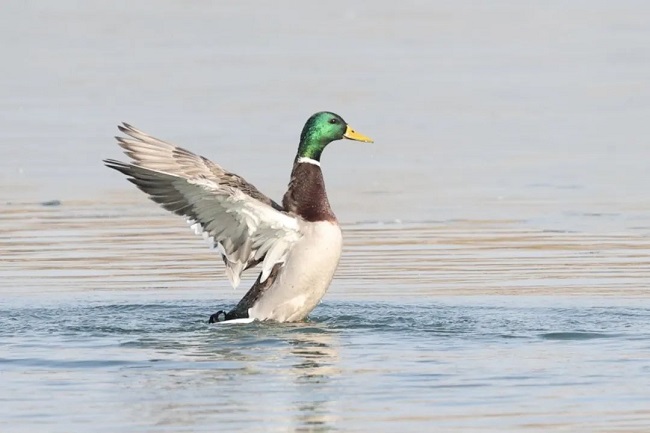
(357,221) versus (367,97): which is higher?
(367,97)

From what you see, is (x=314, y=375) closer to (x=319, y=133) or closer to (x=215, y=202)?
(x=215, y=202)

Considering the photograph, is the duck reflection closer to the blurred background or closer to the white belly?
the white belly

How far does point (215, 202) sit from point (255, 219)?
0.29m

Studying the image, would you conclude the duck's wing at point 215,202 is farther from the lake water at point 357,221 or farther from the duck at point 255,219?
the lake water at point 357,221

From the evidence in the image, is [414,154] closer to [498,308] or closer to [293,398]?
[498,308]

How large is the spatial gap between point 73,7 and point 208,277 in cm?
1781

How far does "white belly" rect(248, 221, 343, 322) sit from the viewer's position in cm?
965

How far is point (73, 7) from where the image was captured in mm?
28500

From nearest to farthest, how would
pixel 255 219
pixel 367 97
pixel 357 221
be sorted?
pixel 255 219 < pixel 357 221 < pixel 367 97

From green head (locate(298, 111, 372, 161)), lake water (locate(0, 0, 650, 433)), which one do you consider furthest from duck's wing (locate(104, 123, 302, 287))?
green head (locate(298, 111, 372, 161))

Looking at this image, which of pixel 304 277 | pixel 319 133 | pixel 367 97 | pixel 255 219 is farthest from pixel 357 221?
pixel 367 97

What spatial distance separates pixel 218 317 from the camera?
9.76 metres

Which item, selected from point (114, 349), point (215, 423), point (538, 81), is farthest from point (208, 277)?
point (538, 81)

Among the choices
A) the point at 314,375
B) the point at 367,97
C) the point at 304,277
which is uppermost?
the point at 367,97
